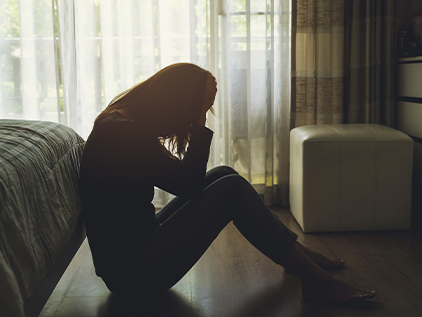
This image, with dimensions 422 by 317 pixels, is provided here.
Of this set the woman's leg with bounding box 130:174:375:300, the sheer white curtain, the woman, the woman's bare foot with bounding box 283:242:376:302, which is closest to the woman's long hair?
the woman

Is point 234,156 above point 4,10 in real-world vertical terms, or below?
below

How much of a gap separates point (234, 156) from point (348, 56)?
36.8 inches

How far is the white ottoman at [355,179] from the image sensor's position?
90.8 inches

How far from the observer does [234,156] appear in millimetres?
2893

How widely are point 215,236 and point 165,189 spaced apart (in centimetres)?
25

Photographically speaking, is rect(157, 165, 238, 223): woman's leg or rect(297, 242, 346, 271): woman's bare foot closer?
rect(157, 165, 238, 223): woman's leg

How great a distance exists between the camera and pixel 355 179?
2.32m

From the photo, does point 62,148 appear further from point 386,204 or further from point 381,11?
point 381,11

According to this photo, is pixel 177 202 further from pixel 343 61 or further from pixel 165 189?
pixel 343 61

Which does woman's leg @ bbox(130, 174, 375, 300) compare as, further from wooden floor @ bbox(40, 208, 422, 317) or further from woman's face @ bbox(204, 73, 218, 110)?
woman's face @ bbox(204, 73, 218, 110)

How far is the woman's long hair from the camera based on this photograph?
4.75 ft

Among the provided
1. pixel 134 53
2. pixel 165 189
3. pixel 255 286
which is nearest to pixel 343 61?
pixel 134 53

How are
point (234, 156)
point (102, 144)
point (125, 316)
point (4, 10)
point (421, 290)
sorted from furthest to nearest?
1. point (234, 156)
2. point (4, 10)
3. point (421, 290)
4. point (125, 316)
5. point (102, 144)

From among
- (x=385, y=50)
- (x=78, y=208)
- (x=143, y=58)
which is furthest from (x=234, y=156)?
(x=78, y=208)
